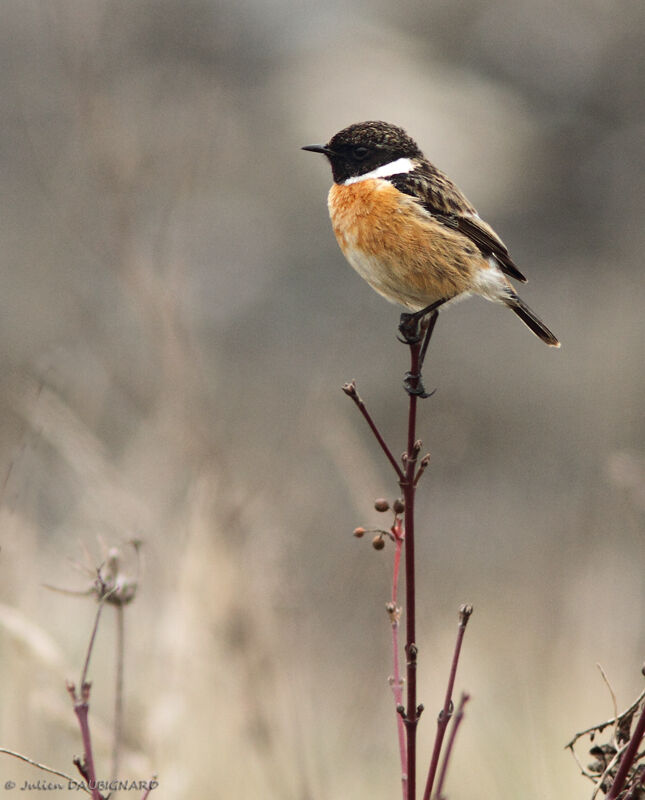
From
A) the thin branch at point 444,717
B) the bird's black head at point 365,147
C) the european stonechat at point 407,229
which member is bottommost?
the thin branch at point 444,717

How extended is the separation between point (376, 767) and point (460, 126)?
27.1ft

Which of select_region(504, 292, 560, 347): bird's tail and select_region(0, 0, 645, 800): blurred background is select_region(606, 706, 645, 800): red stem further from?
select_region(504, 292, 560, 347): bird's tail

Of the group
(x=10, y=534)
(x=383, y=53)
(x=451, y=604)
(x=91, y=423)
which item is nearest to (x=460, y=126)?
(x=383, y=53)

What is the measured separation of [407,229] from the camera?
11.4 feet

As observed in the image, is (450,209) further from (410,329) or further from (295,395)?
(295,395)

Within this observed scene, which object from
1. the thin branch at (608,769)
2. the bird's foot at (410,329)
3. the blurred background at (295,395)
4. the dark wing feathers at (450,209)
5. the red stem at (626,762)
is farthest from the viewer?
the blurred background at (295,395)

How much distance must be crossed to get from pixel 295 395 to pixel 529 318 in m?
5.70

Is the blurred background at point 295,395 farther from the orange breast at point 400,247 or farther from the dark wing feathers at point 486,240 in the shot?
the orange breast at point 400,247

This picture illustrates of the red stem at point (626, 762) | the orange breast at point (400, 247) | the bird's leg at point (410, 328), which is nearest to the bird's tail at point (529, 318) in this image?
the orange breast at point (400, 247)

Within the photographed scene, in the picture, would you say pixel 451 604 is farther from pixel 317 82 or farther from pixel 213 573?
pixel 317 82

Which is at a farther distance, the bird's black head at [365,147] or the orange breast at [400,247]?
the bird's black head at [365,147]

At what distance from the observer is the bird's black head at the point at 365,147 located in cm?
355

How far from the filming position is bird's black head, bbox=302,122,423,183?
3.55m

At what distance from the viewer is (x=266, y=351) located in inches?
446
